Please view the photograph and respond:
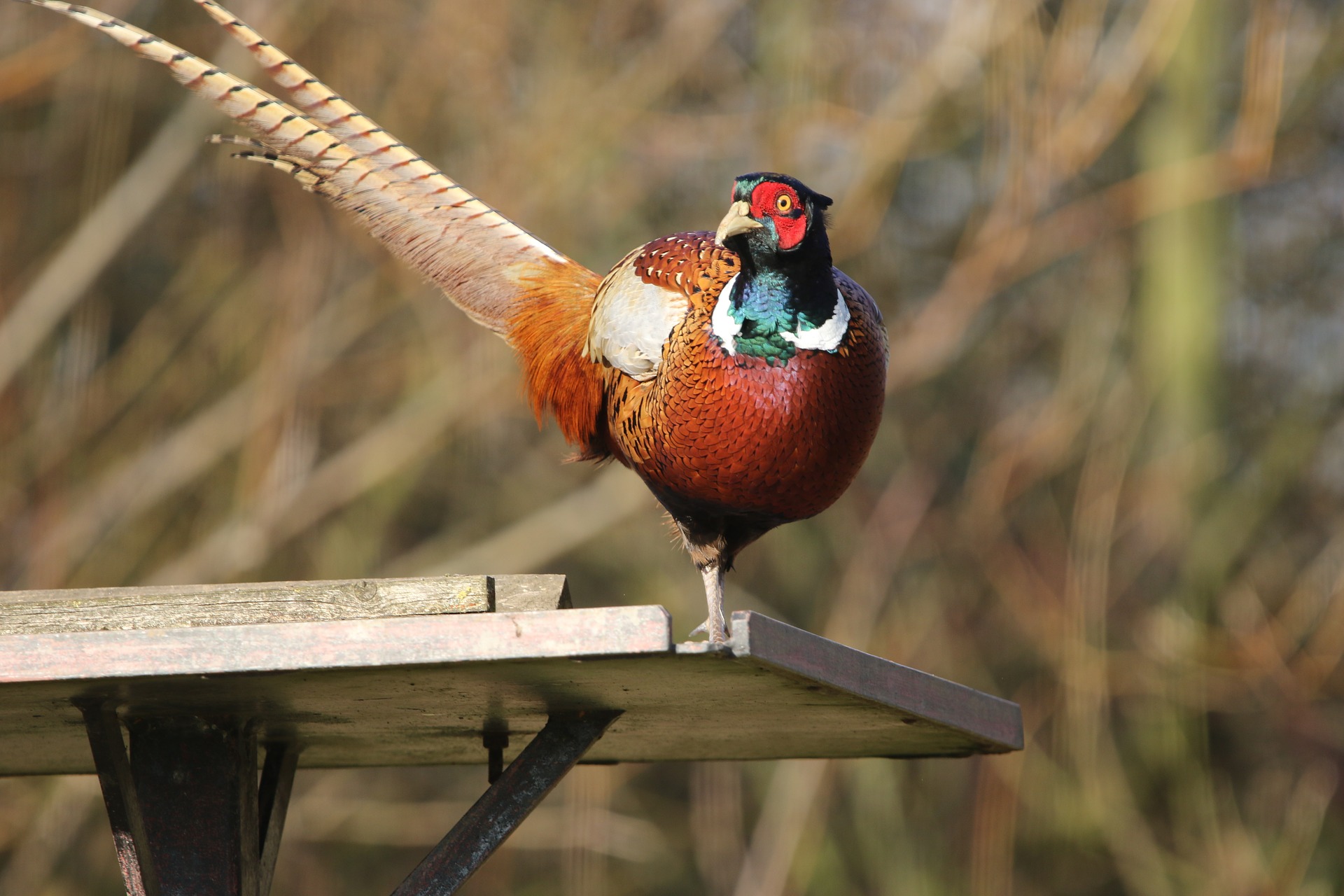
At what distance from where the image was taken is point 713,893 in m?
8.97

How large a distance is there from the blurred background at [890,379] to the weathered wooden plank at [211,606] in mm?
4499

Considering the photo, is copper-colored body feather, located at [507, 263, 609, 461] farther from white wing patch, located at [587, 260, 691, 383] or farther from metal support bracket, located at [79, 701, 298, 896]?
metal support bracket, located at [79, 701, 298, 896]

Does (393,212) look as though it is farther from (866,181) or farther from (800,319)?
(866,181)

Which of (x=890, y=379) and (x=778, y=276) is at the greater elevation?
(x=890, y=379)

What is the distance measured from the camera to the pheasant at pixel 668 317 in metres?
3.05

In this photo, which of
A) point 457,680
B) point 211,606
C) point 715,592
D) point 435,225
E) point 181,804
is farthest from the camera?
point 435,225

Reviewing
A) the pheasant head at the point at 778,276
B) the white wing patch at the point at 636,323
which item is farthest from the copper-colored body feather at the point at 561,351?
the pheasant head at the point at 778,276

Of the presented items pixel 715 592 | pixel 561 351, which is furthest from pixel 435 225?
pixel 715 592

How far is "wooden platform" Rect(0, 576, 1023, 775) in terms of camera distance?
214 centimetres

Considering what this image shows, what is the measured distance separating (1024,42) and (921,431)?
2.70 m

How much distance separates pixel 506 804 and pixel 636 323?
1200mm

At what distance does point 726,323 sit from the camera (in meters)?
3.09

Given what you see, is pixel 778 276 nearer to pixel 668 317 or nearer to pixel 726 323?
pixel 726 323

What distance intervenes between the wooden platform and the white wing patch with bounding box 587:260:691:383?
84cm
